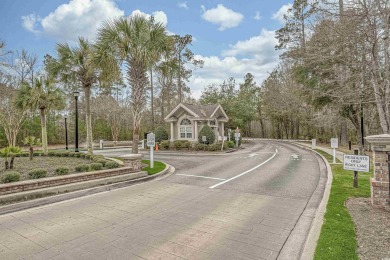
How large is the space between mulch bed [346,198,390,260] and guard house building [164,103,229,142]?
19271 millimetres

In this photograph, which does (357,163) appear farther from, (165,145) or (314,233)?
(165,145)

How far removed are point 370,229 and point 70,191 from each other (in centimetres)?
821

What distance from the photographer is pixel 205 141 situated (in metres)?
23.1

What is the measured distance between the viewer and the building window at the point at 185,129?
25.9m

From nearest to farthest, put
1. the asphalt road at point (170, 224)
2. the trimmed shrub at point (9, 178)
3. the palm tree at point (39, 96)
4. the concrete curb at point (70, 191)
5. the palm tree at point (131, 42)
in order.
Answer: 1. the asphalt road at point (170, 224)
2. the concrete curb at point (70, 191)
3. the trimmed shrub at point (9, 178)
4. the palm tree at point (131, 42)
5. the palm tree at point (39, 96)

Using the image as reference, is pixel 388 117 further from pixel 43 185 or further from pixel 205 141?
pixel 205 141

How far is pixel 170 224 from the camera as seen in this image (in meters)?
5.23

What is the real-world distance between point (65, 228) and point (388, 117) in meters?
10.6

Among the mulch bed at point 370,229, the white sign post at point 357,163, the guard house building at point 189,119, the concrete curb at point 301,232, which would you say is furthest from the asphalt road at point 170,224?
the guard house building at point 189,119

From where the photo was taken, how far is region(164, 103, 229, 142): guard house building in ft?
82.7

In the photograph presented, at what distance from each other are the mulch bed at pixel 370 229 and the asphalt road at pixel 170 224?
3.04 feet

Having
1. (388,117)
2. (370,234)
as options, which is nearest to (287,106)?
(388,117)

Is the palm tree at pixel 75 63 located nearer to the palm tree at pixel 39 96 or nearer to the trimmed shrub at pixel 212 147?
the palm tree at pixel 39 96

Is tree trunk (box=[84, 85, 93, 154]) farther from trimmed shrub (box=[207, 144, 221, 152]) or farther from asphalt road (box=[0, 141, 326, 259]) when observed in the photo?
trimmed shrub (box=[207, 144, 221, 152])
